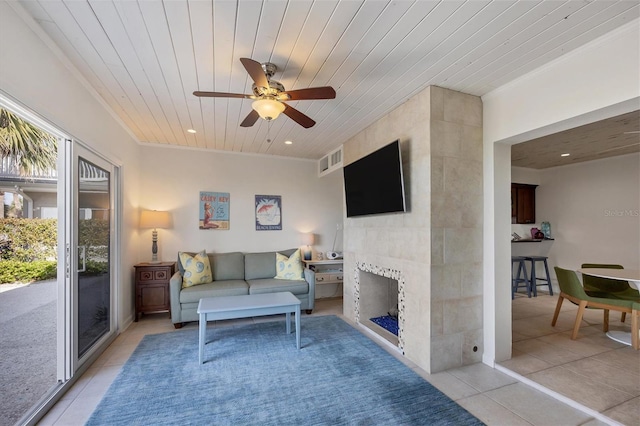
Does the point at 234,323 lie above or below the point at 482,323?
below

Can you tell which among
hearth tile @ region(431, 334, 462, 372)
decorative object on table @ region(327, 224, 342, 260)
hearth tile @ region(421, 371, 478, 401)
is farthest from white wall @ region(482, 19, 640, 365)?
decorative object on table @ region(327, 224, 342, 260)

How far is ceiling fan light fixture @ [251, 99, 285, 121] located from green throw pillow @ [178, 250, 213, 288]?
2.67m

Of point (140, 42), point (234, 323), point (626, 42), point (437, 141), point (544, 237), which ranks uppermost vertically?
point (140, 42)

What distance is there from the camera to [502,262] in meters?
2.66

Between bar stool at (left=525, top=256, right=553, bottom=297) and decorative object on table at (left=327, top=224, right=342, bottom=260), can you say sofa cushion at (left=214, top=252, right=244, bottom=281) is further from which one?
bar stool at (left=525, top=256, right=553, bottom=297)

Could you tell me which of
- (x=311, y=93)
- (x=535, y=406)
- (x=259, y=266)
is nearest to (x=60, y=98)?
(x=311, y=93)

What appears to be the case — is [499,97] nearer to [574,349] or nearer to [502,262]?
[502,262]

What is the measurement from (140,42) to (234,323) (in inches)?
129

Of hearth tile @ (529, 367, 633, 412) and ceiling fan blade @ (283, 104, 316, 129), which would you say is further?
ceiling fan blade @ (283, 104, 316, 129)

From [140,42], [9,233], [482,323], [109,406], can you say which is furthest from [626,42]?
[9,233]

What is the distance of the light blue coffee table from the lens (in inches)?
110

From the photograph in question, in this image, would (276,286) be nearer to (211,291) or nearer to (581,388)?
(211,291)

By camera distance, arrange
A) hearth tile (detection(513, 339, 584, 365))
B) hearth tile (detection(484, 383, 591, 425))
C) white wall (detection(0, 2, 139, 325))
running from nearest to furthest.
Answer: white wall (detection(0, 2, 139, 325))
hearth tile (detection(484, 383, 591, 425))
hearth tile (detection(513, 339, 584, 365))

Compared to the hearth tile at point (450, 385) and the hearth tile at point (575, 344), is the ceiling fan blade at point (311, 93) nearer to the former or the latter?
the hearth tile at point (450, 385)
